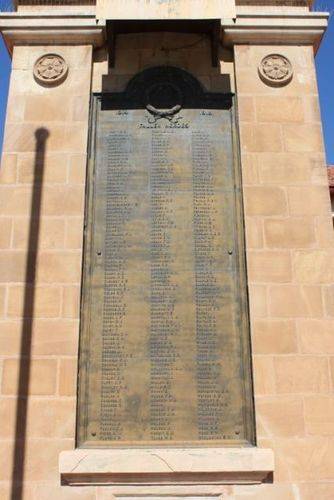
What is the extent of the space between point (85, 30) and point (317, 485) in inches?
278

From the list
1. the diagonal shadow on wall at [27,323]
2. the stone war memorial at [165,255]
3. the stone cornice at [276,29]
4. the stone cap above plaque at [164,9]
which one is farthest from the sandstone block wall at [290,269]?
the diagonal shadow on wall at [27,323]

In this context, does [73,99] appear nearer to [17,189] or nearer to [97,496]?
[17,189]

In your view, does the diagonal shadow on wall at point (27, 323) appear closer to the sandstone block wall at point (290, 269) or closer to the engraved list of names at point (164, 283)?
the engraved list of names at point (164, 283)

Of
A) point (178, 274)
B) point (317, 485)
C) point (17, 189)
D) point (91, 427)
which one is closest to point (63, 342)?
point (91, 427)

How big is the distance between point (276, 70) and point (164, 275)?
3608 mm

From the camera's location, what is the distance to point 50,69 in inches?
324

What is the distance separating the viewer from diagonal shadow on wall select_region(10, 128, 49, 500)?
6406mm

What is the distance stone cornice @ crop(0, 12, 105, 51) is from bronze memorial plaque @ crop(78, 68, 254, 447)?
1.04 m

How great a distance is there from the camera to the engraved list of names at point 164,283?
6.71 m

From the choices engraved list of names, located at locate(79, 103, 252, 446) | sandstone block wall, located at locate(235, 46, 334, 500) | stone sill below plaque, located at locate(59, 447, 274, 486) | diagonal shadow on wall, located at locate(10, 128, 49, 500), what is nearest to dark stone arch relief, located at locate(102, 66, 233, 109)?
engraved list of names, located at locate(79, 103, 252, 446)

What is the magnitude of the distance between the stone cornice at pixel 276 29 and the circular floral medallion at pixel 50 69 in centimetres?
252

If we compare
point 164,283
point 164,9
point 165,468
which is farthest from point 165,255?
point 164,9

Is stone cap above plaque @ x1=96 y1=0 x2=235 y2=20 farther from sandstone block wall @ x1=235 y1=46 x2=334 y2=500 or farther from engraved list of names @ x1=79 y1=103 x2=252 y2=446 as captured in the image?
engraved list of names @ x1=79 y1=103 x2=252 y2=446

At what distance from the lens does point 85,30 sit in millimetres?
8383
